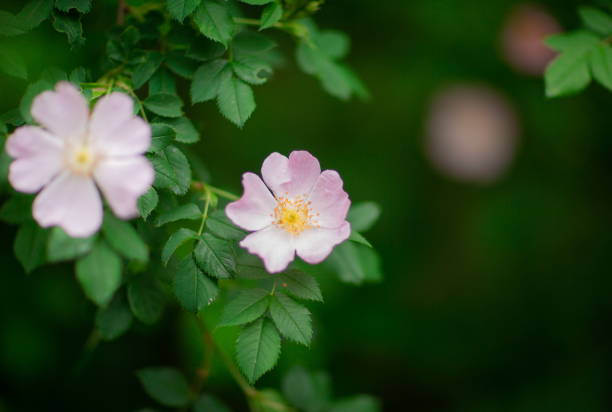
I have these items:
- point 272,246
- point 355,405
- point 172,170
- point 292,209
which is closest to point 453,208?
point 355,405

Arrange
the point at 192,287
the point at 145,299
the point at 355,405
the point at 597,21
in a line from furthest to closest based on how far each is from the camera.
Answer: the point at 355,405 → the point at 597,21 → the point at 145,299 → the point at 192,287

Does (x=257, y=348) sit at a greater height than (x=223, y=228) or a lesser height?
lesser

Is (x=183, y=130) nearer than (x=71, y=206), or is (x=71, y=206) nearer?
(x=71, y=206)

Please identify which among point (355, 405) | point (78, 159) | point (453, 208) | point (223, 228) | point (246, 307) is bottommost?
point (453, 208)

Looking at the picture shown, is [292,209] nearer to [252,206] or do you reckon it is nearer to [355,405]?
[252,206]

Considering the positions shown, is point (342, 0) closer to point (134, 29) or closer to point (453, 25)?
point (453, 25)

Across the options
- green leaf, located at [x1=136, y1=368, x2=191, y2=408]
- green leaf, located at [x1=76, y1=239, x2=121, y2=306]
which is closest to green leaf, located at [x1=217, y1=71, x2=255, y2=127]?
green leaf, located at [x1=76, y1=239, x2=121, y2=306]

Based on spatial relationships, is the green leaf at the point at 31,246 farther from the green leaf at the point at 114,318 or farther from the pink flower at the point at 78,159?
the green leaf at the point at 114,318

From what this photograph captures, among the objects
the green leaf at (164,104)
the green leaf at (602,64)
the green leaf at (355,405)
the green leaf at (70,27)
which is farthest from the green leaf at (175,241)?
the green leaf at (602,64)

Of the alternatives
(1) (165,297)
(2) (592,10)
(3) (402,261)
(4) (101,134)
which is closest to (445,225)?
(3) (402,261)
